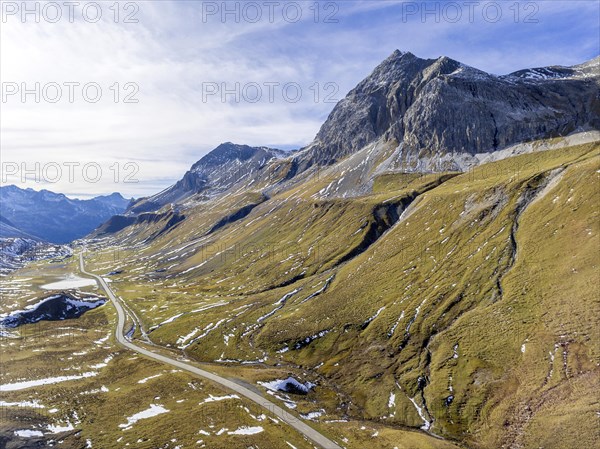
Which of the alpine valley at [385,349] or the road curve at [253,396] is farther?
the alpine valley at [385,349]

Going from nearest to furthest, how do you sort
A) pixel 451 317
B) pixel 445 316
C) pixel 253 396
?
1. pixel 253 396
2. pixel 451 317
3. pixel 445 316

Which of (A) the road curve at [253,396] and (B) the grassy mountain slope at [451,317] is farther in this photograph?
(B) the grassy mountain slope at [451,317]

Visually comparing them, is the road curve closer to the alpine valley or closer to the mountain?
the alpine valley

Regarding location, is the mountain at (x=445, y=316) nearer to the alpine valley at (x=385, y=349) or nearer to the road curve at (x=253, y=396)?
the alpine valley at (x=385, y=349)

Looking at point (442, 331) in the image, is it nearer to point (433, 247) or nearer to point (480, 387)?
point (480, 387)

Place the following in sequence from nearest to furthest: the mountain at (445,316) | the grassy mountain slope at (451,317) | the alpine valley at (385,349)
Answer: the alpine valley at (385,349), the mountain at (445,316), the grassy mountain slope at (451,317)

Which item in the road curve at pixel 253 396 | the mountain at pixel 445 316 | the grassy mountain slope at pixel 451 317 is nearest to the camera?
the road curve at pixel 253 396

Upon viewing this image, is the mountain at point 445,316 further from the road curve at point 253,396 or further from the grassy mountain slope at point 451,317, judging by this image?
the road curve at point 253,396

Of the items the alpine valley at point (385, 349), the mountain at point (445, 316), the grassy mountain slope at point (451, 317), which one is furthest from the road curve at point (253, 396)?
the grassy mountain slope at point (451, 317)

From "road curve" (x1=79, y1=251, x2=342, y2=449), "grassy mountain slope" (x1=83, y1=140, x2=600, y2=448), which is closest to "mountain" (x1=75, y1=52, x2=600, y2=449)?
"grassy mountain slope" (x1=83, y1=140, x2=600, y2=448)

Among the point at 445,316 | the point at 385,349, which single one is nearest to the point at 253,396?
the point at 385,349

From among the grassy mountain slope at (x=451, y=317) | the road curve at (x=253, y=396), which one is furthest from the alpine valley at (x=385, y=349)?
the road curve at (x=253, y=396)

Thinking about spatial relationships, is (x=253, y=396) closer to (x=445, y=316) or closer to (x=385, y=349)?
(x=385, y=349)
